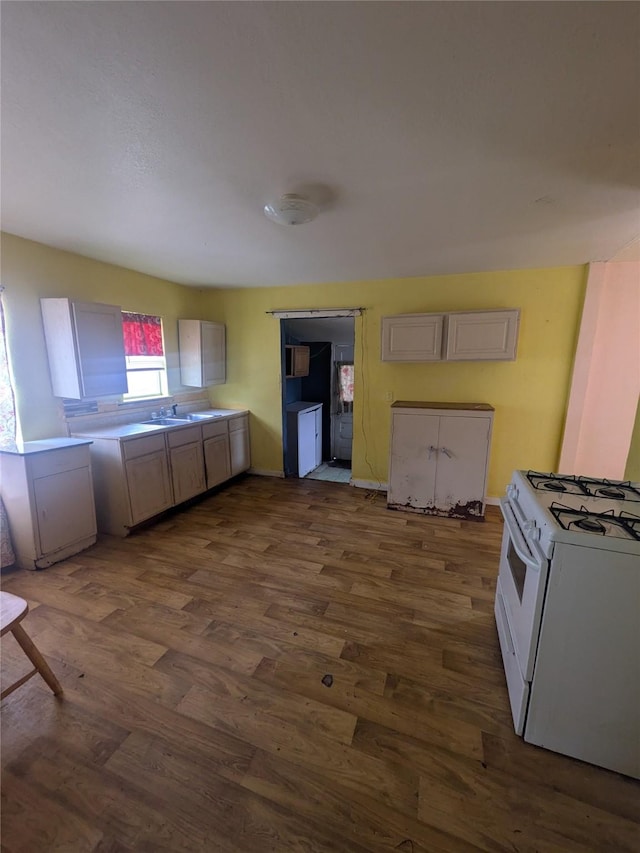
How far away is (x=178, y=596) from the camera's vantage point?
90.3 inches

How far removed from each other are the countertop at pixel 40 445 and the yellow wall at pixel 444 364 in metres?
2.19

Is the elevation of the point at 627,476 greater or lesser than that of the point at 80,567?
greater

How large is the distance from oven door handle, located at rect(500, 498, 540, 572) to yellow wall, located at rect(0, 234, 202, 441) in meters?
3.53

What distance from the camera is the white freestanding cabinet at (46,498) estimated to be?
2.47 metres

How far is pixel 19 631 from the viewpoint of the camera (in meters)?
1.46

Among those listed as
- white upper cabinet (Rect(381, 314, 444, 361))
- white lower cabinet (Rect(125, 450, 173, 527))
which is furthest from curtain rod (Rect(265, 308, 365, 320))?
white lower cabinet (Rect(125, 450, 173, 527))

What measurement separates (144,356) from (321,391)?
2.95 metres

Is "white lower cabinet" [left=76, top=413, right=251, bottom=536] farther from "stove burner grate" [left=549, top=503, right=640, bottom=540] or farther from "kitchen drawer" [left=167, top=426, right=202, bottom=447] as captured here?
"stove burner grate" [left=549, top=503, right=640, bottom=540]

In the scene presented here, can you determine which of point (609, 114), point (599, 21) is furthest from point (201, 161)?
point (609, 114)

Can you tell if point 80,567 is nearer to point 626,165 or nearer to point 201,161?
point 201,161

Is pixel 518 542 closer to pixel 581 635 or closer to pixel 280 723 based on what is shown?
pixel 581 635

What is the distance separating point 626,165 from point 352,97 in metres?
1.36

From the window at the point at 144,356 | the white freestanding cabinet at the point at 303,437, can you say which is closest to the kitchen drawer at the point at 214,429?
the window at the point at 144,356

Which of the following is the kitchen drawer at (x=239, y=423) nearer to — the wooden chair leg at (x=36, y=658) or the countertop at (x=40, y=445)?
the countertop at (x=40, y=445)
